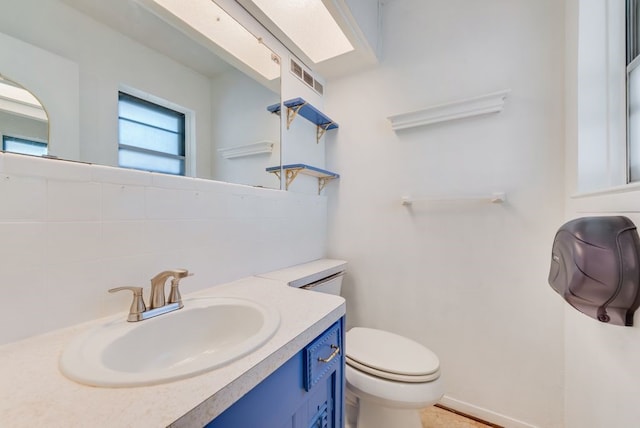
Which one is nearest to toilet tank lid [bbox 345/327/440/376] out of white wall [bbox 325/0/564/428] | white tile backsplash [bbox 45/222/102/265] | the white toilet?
the white toilet

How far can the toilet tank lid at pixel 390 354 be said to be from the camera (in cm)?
103

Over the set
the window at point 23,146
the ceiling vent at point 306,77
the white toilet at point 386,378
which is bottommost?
the white toilet at point 386,378

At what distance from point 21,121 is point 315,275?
1175mm

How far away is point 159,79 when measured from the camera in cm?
95

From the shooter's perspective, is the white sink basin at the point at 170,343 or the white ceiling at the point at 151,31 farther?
the white ceiling at the point at 151,31

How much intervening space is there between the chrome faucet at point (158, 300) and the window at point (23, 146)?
0.42 m

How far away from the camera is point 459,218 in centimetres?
139

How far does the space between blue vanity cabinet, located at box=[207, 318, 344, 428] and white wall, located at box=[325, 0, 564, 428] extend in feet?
2.65

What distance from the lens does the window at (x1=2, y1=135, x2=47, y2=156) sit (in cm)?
Result: 61

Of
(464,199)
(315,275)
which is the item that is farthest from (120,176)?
(464,199)

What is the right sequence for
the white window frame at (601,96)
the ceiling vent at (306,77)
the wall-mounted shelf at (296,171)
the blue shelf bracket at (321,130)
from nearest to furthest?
the white window frame at (601,96) → the wall-mounted shelf at (296,171) → the ceiling vent at (306,77) → the blue shelf bracket at (321,130)

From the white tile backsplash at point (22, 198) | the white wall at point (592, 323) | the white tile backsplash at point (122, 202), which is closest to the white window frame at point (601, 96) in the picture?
the white wall at point (592, 323)

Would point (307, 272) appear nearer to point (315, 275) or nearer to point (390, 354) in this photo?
point (315, 275)

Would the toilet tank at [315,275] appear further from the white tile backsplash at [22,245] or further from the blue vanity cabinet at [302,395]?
the white tile backsplash at [22,245]
